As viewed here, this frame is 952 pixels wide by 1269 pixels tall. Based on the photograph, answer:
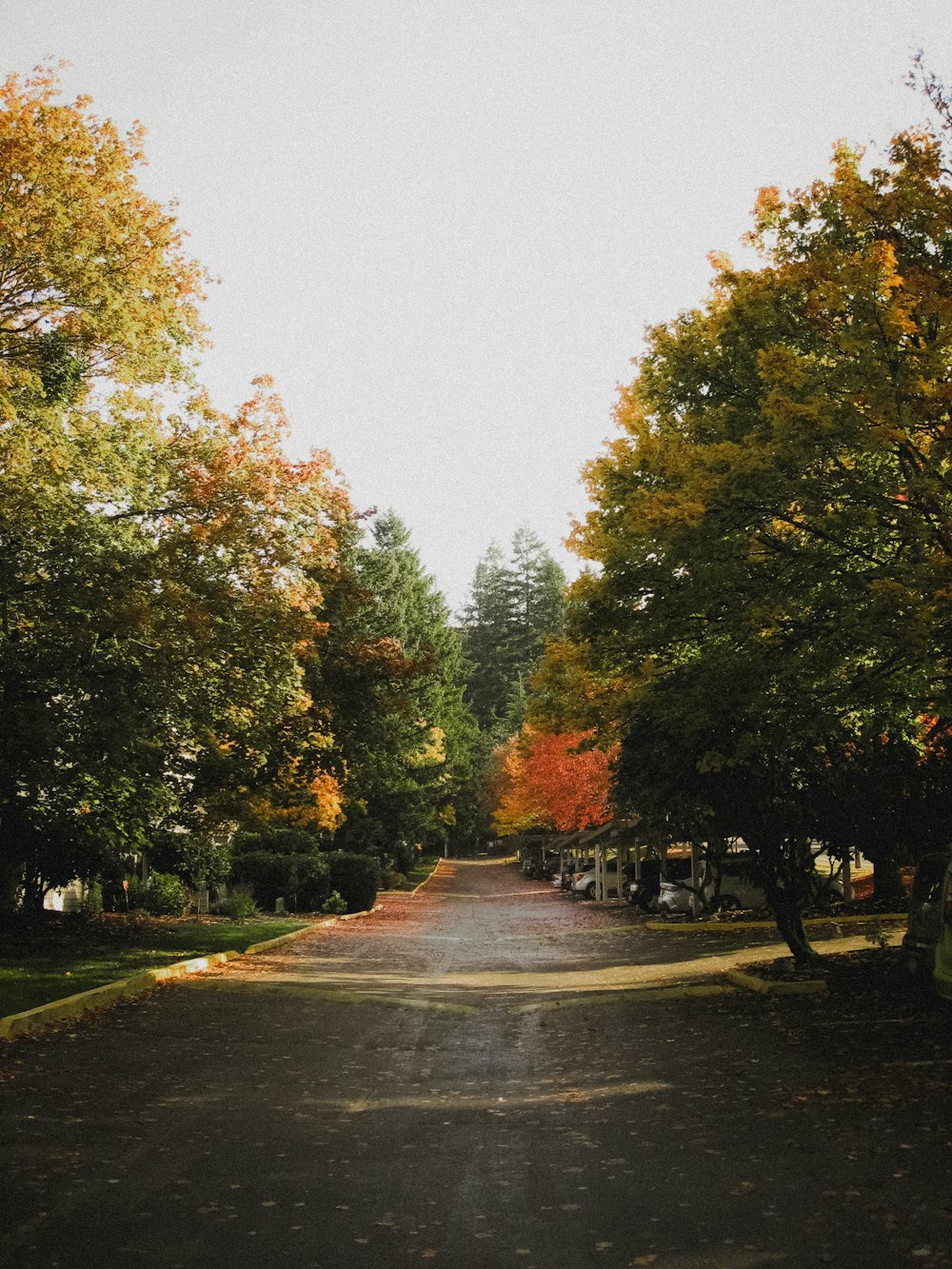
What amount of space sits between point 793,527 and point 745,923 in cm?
1702

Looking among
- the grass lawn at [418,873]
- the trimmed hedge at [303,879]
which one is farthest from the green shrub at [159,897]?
the grass lawn at [418,873]

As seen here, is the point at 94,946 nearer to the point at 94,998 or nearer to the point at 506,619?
the point at 94,998

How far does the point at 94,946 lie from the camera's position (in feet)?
66.9

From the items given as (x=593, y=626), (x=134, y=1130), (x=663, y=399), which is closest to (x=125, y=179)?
(x=663, y=399)

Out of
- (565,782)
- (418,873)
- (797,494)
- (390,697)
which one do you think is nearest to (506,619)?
(418,873)

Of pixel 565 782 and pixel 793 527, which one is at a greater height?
pixel 793 527

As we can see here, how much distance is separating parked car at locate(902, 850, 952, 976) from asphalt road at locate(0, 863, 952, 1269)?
1.90ft

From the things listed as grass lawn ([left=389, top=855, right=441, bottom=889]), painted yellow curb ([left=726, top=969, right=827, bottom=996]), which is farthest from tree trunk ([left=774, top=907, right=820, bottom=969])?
grass lawn ([left=389, top=855, right=441, bottom=889])

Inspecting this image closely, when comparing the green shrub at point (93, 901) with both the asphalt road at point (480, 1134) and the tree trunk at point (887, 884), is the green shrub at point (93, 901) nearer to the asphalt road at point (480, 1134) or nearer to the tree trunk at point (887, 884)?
the asphalt road at point (480, 1134)

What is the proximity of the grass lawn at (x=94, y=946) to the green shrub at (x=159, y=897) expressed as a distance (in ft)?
3.33

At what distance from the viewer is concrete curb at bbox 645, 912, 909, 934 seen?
24969mm

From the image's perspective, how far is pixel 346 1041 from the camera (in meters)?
11.8

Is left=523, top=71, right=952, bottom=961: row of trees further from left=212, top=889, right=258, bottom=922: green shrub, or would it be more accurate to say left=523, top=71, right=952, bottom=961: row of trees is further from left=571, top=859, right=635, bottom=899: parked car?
left=571, top=859, right=635, bottom=899: parked car

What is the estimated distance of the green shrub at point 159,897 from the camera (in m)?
30.5
